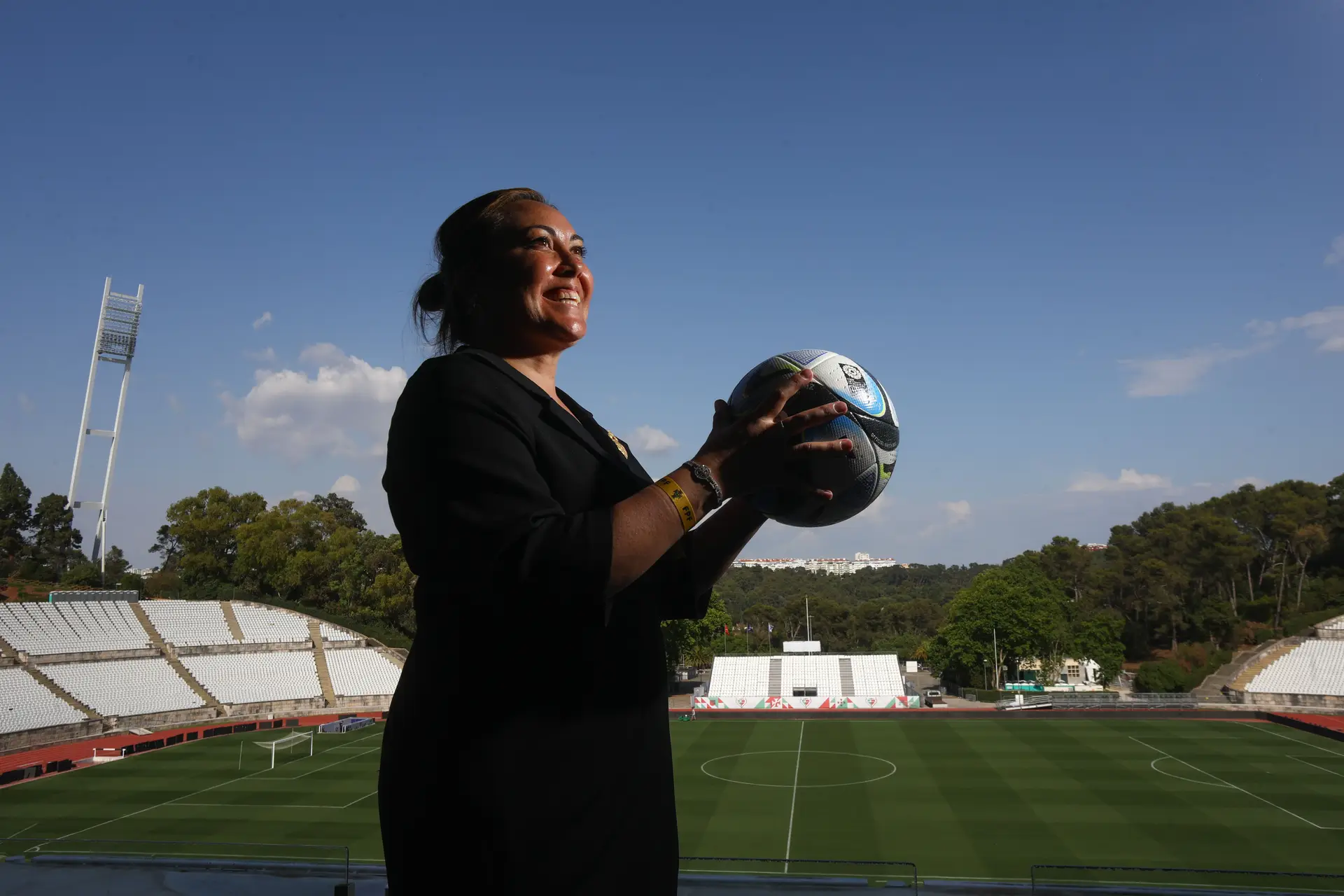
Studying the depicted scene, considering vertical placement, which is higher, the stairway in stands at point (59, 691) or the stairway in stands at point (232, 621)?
the stairway in stands at point (232, 621)

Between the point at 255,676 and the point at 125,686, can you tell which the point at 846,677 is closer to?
the point at 255,676

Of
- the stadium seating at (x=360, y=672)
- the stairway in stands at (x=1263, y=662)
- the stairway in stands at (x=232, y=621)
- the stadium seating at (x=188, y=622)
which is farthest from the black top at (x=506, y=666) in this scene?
the stairway in stands at (x=1263, y=662)

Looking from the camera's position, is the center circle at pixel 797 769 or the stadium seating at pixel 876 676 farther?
the stadium seating at pixel 876 676

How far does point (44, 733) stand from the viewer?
3094cm

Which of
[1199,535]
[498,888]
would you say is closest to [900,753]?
[498,888]

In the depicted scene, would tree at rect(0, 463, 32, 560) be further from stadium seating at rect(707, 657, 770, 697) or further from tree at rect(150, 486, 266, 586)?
stadium seating at rect(707, 657, 770, 697)

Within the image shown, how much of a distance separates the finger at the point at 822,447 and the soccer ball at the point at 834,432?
0.10 feet

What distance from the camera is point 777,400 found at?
167cm

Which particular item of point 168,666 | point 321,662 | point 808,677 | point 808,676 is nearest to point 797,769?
point 808,677

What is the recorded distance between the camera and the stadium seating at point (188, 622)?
42688mm

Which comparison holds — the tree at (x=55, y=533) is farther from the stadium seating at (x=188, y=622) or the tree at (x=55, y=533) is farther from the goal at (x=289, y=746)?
the goal at (x=289, y=746)

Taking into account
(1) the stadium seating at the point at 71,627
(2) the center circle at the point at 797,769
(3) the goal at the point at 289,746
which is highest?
Result: (1) the stadium seating at the point at 71,627

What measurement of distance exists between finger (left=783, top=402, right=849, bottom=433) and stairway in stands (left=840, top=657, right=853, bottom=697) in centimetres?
4373

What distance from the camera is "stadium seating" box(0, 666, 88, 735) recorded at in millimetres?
30656
